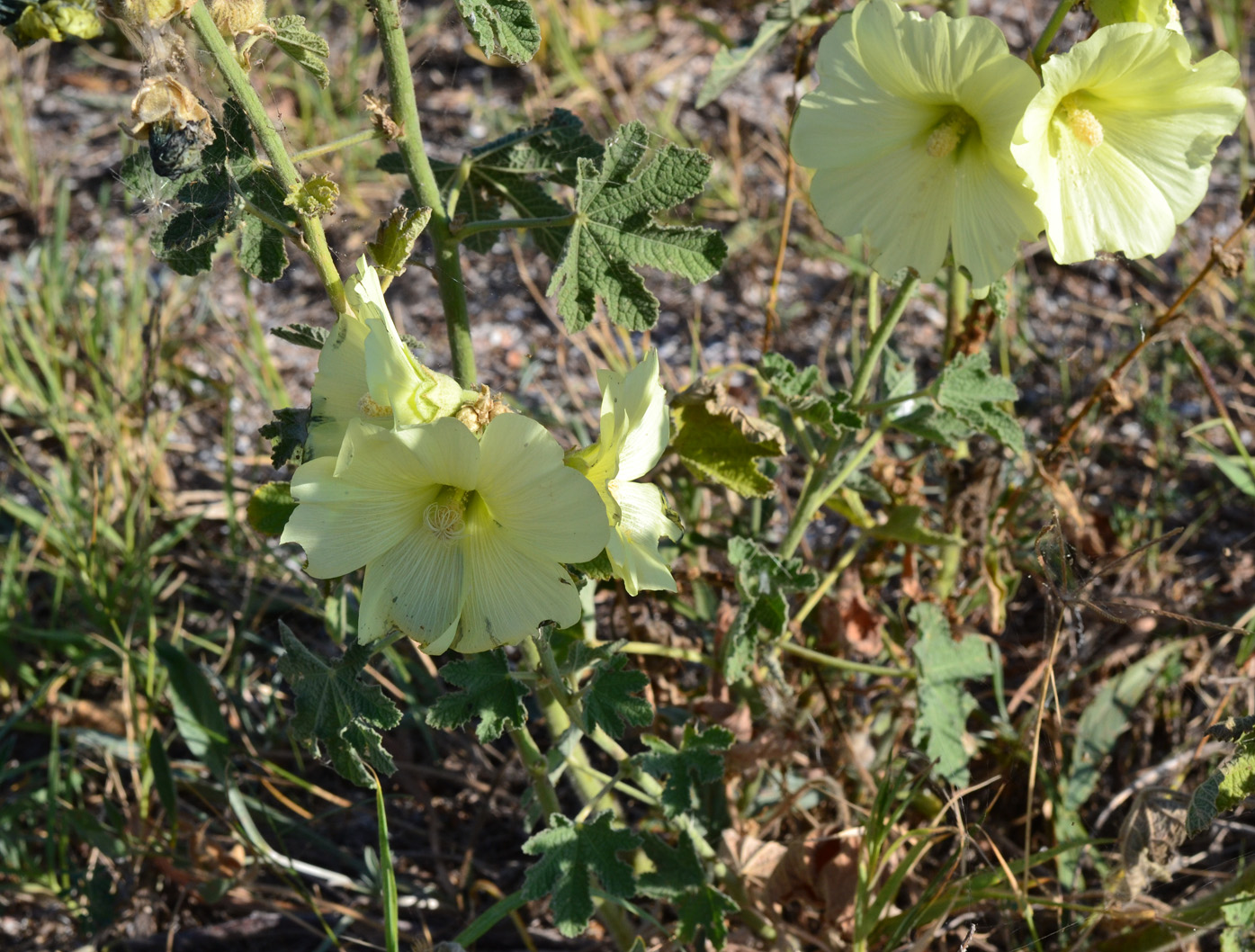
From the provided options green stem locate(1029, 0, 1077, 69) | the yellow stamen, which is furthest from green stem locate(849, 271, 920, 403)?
green stem locate(1029, 0, 1077, 69)

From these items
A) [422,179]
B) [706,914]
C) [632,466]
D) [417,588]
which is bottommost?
[706,914]

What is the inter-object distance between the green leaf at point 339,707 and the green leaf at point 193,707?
0.69 meters

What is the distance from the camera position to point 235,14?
1103 millimetres

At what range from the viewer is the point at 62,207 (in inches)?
108

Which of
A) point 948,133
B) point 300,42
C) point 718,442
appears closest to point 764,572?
point 718,442

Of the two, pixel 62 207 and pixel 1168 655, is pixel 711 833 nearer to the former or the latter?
pixel 1168 655

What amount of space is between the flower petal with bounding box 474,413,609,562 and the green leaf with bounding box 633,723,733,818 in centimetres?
53

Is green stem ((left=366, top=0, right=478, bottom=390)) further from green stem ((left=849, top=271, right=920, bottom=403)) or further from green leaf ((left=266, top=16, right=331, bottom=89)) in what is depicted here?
green stem ((left=849, top=271, right=920, bottom=403))

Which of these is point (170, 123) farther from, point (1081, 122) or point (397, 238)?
point (1081, 122)

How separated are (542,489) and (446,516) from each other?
0.14 m

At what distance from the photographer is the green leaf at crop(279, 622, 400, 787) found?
1.27 m

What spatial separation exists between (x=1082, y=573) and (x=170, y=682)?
175 cm

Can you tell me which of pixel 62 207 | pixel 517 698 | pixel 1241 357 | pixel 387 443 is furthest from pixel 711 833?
pixel 62 207

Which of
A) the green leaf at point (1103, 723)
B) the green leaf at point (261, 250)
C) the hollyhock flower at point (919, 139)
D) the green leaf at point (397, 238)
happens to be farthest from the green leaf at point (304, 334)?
the green leaf at point (1103, 723)
